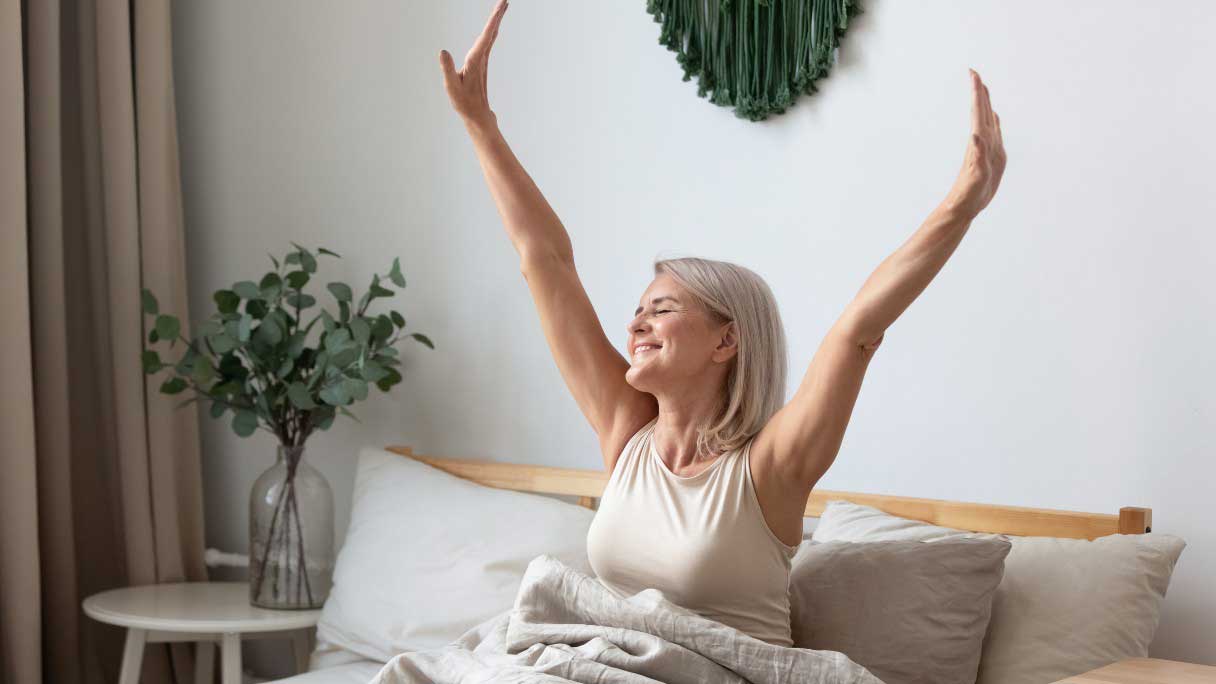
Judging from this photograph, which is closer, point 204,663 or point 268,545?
point 268,545

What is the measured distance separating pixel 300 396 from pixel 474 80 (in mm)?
959

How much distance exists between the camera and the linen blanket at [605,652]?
1279 mm

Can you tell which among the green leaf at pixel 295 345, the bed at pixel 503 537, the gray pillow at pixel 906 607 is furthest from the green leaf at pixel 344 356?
the gray pillow at pixel 906 607

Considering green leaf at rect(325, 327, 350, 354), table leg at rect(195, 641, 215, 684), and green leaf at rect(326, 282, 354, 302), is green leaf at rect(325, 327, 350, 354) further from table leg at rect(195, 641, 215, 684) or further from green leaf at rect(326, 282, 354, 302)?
table leg at rect(195, 641, 215, 684)

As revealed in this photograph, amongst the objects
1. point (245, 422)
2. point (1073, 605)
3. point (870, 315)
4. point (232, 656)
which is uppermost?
point (870, 315)

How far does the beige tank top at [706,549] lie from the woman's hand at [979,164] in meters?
0.46

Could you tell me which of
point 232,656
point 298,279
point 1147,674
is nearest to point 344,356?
point 298,279

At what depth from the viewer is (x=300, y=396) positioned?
2408 mm

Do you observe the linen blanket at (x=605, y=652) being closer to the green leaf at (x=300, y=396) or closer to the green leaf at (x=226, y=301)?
the green leaf at (x=300, y=396)

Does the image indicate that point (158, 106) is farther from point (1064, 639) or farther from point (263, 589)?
point (1064, 639)

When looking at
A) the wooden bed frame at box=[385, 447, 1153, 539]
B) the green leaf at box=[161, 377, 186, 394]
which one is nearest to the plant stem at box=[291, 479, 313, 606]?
the green leaf at box=[161, 377, 186, 394]

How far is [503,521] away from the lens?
2174 mm

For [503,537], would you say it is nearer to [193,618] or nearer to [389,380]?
[389,380]

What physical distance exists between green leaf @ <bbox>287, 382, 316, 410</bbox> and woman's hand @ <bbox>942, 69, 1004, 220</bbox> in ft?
4.88
